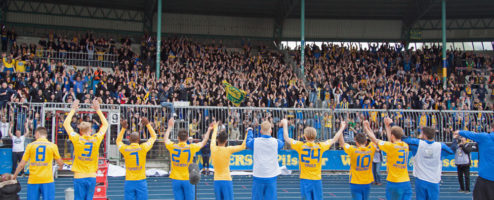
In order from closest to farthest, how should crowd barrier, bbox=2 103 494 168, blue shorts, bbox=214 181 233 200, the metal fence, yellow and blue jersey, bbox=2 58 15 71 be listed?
blue shorts, bbox=214 181 233 200, crowd barrier, bbox=2 103 494 168, yellow and blue jersey, bbox=2 58 15 71, the metal fence

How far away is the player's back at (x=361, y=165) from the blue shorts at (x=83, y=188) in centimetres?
549

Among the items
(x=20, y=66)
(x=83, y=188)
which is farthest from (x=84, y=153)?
(x=20, y=66)

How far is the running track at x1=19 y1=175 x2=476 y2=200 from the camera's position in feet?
42.8

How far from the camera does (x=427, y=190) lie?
27.3 feet

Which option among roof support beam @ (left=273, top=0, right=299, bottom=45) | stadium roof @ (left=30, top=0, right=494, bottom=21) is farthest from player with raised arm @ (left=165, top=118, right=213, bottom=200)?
stadium roof @ (left=30, top=0, right=494, bottom=21)

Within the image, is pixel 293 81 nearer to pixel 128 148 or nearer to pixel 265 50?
pixel 265 50

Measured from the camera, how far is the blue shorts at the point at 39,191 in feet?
27.7

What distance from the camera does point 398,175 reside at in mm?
8367

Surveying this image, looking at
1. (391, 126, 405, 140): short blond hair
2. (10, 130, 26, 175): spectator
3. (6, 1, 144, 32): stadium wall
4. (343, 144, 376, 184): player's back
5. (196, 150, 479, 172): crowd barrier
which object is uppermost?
(6, 1, 144, 32): stadium wall

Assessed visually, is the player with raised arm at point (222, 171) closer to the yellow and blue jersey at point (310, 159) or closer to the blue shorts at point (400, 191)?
the yellow and blue jersey at point (310, 159)

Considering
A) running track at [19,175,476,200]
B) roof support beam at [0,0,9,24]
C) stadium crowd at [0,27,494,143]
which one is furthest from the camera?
roof support beam at [0,0,9,24]

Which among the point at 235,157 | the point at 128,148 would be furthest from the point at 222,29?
the point at 128,148

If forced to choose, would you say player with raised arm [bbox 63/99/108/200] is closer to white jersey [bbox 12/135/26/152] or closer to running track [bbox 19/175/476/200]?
running track [bbox 19/175/476/200]

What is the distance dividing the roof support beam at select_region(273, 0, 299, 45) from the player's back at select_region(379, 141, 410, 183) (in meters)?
25.0
